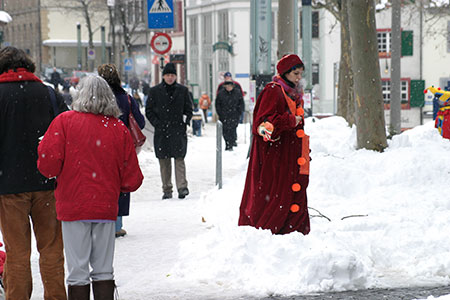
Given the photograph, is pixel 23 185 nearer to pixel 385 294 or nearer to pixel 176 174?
pixel 385 294

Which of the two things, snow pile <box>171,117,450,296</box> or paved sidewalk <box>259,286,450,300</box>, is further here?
snow pile <box>171,117,450,296</box>

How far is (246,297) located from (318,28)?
48.0 m

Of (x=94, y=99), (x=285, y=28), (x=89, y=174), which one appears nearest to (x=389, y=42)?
(x=285, y=28)

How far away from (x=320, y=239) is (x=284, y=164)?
83cm

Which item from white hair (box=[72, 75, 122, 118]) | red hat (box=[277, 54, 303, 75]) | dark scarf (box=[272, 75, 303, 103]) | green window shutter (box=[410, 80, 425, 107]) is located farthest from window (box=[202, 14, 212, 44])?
white hair (box=[72, 75, 122, 118])

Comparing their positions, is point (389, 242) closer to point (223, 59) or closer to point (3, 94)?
point (3, 94)

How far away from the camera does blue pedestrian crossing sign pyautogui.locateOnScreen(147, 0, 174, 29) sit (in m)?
19.3

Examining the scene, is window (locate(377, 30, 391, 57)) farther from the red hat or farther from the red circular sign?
the red hat

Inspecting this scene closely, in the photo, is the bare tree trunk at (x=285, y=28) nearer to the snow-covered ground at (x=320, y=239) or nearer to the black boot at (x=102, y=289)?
the snow-covered ground at (x=320, y=239)

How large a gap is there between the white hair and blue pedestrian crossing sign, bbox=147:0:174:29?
13.6 meters

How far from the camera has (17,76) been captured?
20.5 ft

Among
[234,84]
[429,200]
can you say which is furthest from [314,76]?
[429,200]

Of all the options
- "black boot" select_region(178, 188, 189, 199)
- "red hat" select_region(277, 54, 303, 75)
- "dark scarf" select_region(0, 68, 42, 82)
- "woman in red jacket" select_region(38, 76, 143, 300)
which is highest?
"red hat" select_region(277, 54, 303, 75)

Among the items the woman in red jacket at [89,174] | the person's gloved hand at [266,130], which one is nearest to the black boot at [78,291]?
the woman in red jacket at [89,174]
